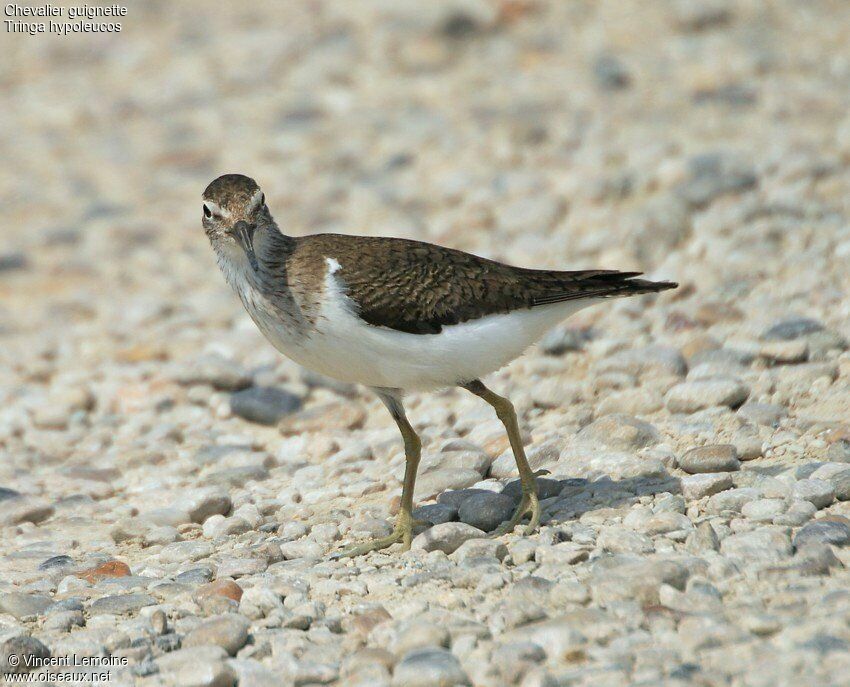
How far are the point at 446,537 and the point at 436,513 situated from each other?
677 millimetres

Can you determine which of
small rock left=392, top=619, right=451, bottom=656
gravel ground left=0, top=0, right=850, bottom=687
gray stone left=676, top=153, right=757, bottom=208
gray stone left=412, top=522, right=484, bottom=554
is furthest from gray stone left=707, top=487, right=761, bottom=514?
gray stone left=676, top=153, right=757, bottom=208

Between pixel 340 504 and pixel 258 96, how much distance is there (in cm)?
1128

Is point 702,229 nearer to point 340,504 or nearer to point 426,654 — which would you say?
point 340,504

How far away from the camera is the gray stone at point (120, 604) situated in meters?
6.68

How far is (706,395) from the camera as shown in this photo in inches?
347

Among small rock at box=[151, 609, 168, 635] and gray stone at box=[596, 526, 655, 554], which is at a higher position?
gray stone at box=[596, 526, 655, 554]

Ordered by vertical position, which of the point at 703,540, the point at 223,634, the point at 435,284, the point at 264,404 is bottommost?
the point at 223,634

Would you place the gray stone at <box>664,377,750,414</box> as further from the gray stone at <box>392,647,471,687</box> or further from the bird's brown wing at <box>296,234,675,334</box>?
the gray stone at <box>392,647,471,687</box>

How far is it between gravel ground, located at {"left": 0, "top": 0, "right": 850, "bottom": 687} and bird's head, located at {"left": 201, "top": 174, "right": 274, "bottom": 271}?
2.12 metres

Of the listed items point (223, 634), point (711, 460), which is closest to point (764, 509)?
point (711, 460)

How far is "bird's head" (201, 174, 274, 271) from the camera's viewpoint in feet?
25.3

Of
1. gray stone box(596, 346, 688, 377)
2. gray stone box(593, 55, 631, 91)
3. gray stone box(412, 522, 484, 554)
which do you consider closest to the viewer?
gray stone box(412, 522, 484, 554)

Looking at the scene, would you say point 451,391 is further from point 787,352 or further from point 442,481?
point 787,352

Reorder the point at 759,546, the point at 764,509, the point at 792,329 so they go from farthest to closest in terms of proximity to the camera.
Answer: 1. the point at 792,329
2. the point at 764,509
3. the point at 759,546
